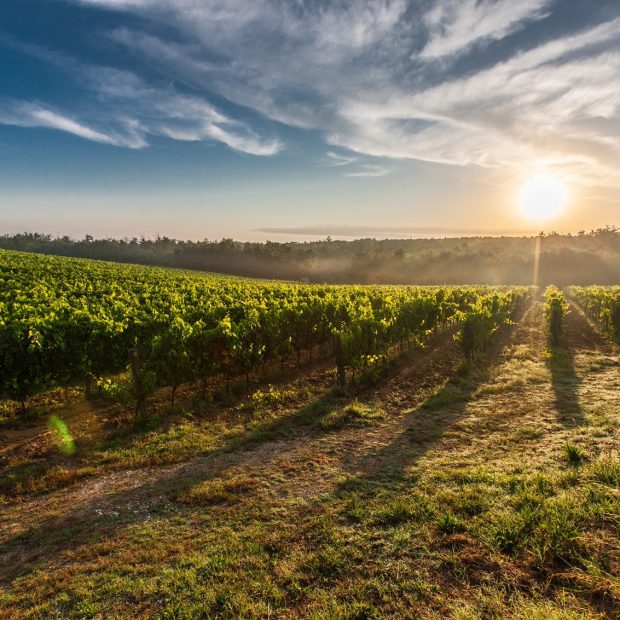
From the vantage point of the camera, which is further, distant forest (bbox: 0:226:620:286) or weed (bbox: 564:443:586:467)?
distant forest (bbox: 0:226:620:286)

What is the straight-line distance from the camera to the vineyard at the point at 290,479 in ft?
14.6

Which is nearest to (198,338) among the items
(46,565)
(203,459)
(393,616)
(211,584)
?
(203,459)

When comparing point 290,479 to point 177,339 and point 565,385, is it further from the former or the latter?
point 565,385

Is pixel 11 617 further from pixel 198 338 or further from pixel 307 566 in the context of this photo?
pixel 198 338

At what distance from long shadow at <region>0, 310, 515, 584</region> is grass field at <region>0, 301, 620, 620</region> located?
0.12 ft

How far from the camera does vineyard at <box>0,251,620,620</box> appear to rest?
4465 millimetres

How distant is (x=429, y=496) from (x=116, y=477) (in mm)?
6069

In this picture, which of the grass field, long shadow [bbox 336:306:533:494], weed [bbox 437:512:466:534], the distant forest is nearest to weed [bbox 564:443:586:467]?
the grass field

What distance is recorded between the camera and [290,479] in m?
7.37

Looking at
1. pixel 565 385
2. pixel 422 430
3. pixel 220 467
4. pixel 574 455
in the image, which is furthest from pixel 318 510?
pixel 565 385

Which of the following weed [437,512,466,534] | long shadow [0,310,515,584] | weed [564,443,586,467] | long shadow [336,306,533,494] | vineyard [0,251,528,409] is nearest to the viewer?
weed [437,512,466,534]

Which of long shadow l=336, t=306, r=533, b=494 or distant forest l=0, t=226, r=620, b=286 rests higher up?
distant forest l=0, t=226, r=620, b=286

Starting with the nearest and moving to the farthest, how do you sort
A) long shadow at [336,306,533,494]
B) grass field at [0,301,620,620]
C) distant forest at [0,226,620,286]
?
grass field at [0,301,620,620] → long shadow at [336,306,533,494] → distant forest at [0,226,620,286]

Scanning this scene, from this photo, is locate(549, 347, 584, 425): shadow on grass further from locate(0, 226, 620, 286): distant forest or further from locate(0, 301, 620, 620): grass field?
locate(0, 226, 620, 286): distant forest
